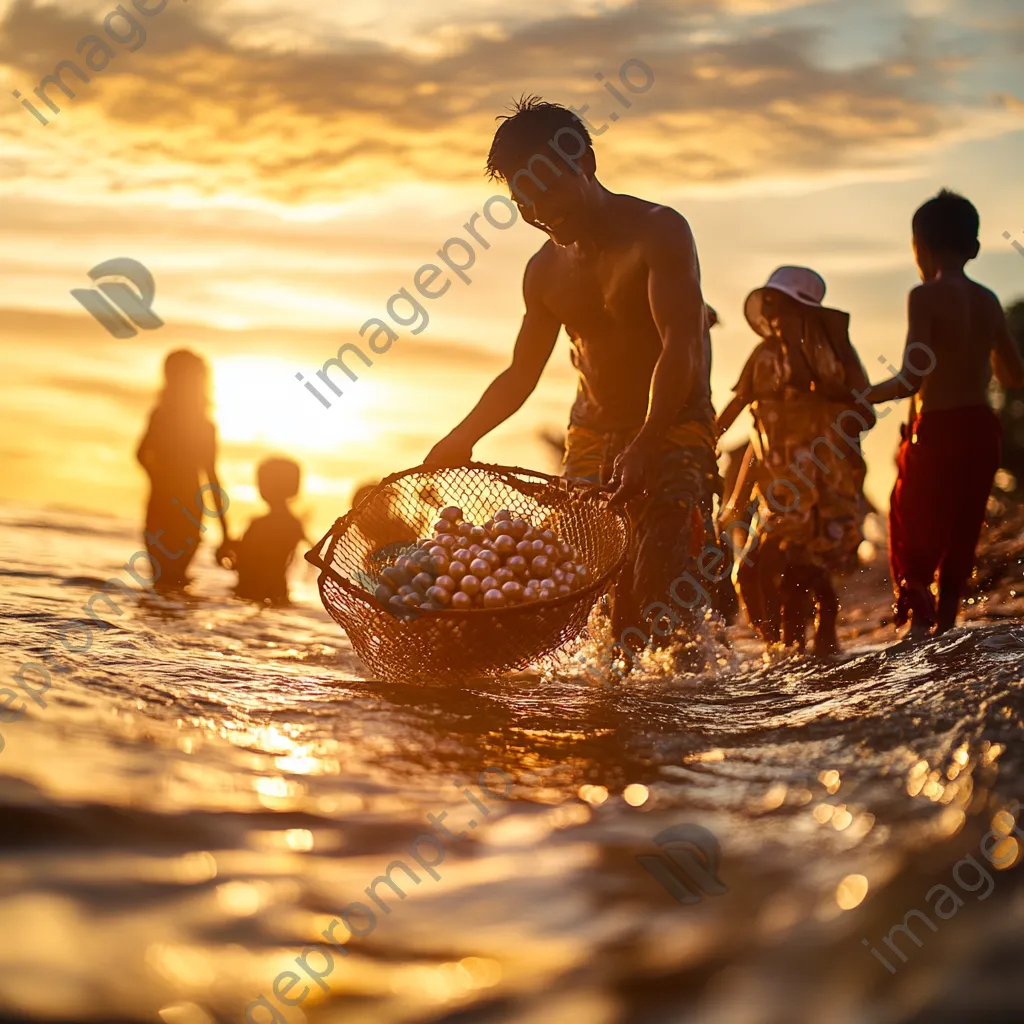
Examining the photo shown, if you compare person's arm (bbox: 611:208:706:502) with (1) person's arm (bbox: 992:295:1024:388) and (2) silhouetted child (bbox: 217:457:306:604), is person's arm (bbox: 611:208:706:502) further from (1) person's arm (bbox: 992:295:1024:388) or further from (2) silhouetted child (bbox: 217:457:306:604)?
(2) silhouetted child (bbox: 217:457:306:604)

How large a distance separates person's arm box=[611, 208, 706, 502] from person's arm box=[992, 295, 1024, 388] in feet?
6.72

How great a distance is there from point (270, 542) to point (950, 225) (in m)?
5.88

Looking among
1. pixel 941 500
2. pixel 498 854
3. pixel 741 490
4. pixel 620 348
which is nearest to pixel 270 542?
pixel 741 490

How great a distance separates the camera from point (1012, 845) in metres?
2.19

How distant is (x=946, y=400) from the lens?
5.59 metres

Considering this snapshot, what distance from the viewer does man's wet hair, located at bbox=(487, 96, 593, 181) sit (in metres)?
4.30

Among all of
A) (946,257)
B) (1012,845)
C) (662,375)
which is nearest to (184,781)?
(1012,845)

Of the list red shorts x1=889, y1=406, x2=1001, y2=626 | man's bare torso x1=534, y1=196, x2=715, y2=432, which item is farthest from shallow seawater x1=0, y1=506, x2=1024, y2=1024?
red shorts x1=889, y1=406, x2=1001, y2=626

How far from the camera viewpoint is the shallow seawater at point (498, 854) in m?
1.72

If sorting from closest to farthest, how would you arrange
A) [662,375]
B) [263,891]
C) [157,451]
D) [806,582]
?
[263,891] → [662,375] → [806,582] → [157,451]

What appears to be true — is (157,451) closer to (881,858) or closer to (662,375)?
(662,375)

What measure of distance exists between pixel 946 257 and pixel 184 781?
4.59 metres

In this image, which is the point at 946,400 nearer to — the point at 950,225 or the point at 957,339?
the point at 957,339

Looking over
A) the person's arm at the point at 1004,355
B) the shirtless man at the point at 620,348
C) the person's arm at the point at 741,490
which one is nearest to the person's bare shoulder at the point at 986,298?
the person's arm at the point at 1004,355
